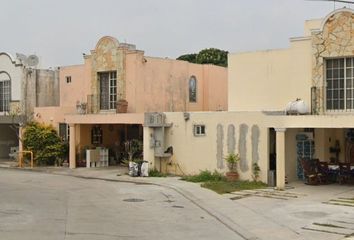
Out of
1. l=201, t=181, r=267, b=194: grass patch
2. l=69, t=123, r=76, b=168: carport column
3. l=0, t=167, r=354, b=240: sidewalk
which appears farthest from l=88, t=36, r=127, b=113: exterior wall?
l=201, t=181, r=267, b=194: grass patch

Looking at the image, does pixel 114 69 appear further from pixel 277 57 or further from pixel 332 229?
pixel 332 229

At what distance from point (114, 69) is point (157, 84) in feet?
8.48

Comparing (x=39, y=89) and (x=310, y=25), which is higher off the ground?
(x=310, y=25)

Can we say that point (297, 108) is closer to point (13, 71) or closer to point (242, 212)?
point (242, 212)

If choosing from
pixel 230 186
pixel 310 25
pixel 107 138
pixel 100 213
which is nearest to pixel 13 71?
pixel 107 138

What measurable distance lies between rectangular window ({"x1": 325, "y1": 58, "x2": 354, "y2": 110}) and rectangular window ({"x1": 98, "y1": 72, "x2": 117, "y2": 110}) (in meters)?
12.0

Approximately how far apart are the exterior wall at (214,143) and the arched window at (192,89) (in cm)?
801

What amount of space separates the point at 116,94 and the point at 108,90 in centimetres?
72

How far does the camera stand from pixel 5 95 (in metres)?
36.0

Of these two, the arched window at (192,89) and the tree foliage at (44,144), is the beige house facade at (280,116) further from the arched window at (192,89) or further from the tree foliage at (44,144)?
the arched window at (192,89)

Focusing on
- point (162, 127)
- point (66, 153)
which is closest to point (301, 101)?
point (162, 127)

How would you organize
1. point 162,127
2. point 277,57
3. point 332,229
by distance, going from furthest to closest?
point 162,127 → point 277,57 → point 332,229

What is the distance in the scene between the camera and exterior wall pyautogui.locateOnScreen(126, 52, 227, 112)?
2848 cm

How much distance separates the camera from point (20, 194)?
781 inches
